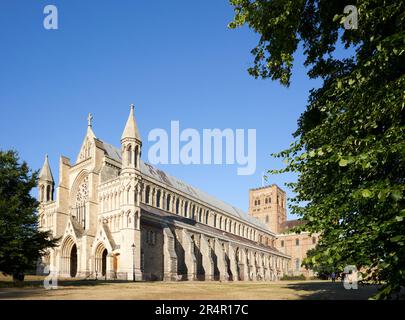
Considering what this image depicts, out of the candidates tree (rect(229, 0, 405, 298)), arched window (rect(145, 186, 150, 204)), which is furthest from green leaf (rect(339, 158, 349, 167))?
arched window (rect(145, 186, 150, 204))

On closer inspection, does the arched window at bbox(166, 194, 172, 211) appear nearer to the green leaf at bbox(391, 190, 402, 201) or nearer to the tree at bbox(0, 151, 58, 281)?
the tree at bbox(0, 151, 58, 281)

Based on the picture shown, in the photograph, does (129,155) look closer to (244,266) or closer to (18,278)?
(18,278)

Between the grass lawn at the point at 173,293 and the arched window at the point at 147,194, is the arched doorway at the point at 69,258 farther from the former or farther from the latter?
the grass lawn at the point at 173,293

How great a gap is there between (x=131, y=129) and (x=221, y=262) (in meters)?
27.9

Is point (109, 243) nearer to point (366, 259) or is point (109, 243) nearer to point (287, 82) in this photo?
point (287, 82)

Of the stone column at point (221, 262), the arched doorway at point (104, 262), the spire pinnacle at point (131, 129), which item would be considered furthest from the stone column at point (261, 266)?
the spire pinnacle at point (131, 129)

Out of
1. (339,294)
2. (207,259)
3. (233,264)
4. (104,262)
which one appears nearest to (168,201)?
(207,259)

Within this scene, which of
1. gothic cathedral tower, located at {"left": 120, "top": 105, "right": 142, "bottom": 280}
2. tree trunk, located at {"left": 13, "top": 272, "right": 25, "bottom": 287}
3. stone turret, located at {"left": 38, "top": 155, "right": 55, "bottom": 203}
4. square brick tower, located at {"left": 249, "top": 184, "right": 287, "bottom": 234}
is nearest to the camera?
tree trunk, located at {"left": 13, "top": 272, "right": 25, "bottom": 287}

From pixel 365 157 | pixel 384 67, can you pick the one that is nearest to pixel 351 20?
pixel 384 67

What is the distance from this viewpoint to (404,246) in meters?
7.64

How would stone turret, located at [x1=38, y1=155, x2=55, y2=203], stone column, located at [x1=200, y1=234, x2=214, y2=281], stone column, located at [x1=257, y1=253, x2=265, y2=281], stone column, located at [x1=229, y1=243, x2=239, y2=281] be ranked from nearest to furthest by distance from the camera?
stone column, located at [x1=200, y1=234, x2=214, y2=281] → stone turret, located at [x1=38, y1=155, x2=55, y2=203] → stone column, located at [x1=229, y1=243, x2=239, y2=281] → stone column, located at [x1=257, y1=253, x2=265, y2=281]

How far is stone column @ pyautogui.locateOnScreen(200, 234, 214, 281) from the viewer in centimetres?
5922

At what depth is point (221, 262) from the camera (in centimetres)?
6362

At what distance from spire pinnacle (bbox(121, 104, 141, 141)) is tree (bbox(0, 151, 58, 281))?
16704mm
